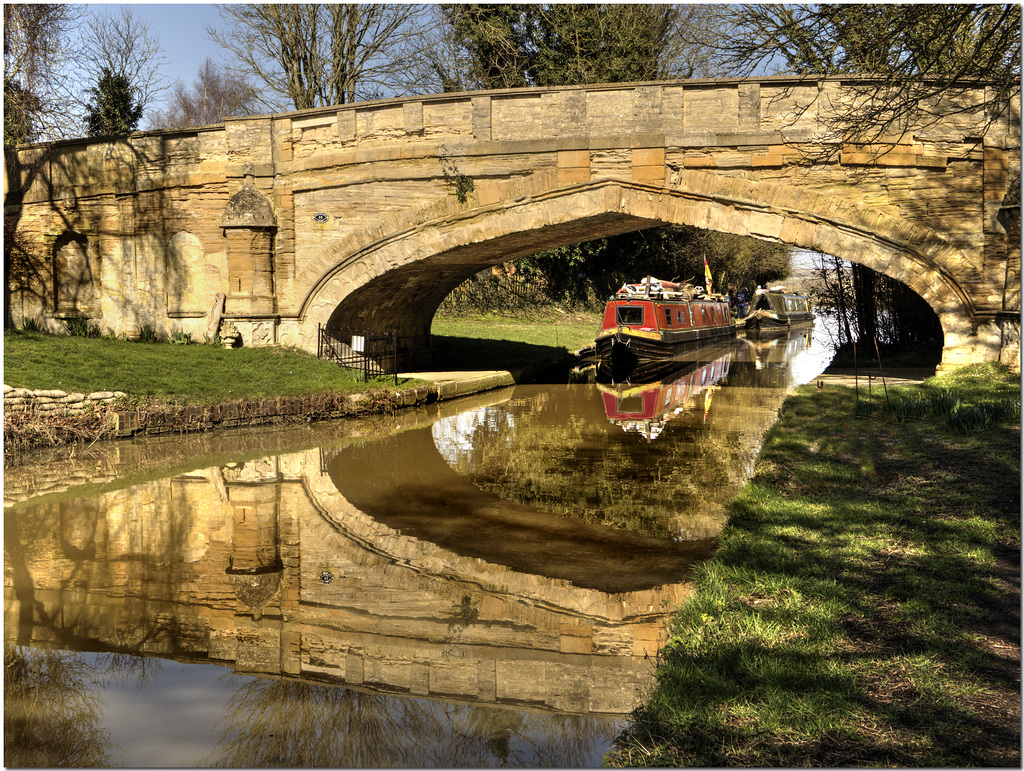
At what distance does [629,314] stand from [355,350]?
9086mm

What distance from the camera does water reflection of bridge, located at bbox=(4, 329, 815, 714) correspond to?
12.3ft

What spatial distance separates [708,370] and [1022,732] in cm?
1663

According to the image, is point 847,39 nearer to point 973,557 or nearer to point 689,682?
point 973,557

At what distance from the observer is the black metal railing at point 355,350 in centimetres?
1424

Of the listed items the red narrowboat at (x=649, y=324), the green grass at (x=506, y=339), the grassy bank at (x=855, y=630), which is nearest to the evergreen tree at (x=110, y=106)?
the green grass at (x=506, y=339)

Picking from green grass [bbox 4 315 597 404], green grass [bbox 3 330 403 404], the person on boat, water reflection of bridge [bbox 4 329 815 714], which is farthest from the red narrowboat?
the person on boat

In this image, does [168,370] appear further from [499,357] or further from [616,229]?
[499,357]

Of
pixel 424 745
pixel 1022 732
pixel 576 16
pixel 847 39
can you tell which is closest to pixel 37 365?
pixel 424 745

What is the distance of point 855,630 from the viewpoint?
141 inches

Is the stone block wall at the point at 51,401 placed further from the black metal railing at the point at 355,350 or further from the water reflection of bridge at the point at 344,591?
the black metal railing at the point at 355,350

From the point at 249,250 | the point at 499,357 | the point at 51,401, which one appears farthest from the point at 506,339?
the point at 51,401

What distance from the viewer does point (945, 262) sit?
40.3 feet

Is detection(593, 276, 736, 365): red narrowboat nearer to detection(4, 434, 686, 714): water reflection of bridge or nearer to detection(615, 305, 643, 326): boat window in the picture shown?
detection(615, 305, 643, 326): boat window

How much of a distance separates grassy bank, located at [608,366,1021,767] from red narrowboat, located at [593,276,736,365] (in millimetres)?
13454
